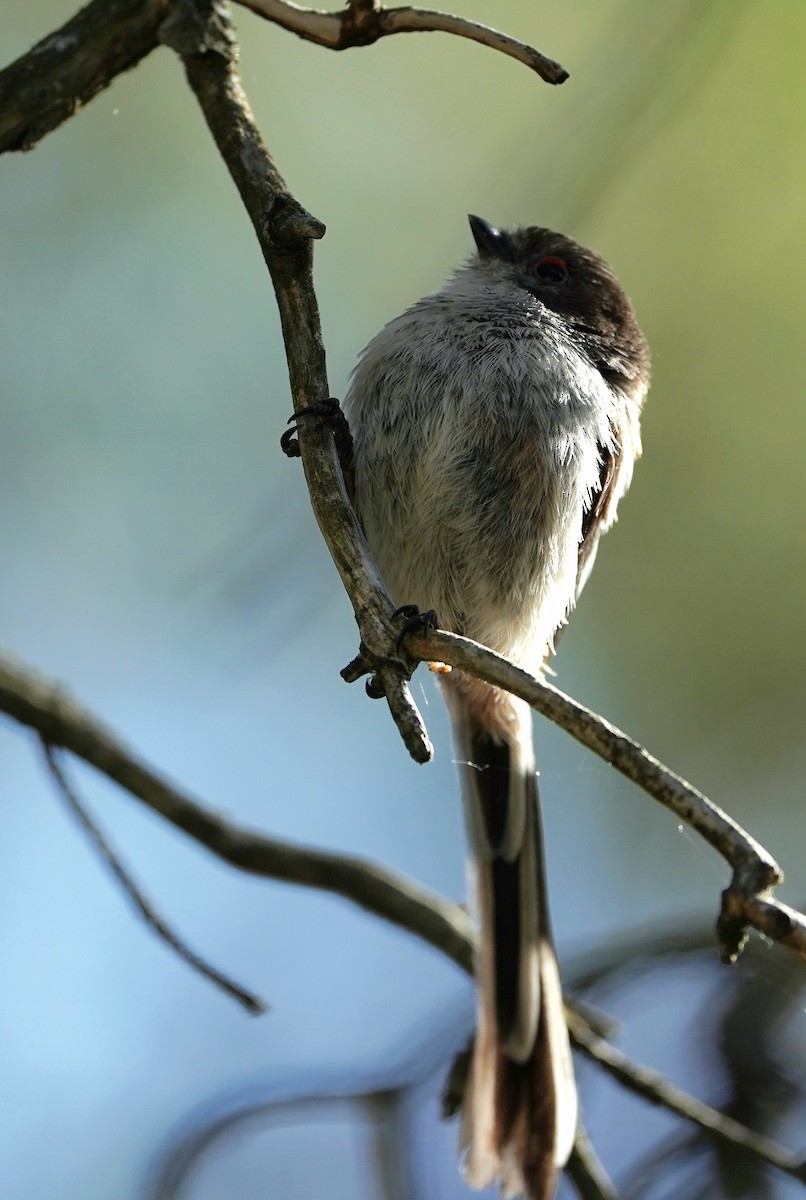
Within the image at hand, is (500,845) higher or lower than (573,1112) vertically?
higher

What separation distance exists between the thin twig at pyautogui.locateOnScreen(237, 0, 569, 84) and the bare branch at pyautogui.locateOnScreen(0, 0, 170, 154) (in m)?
0.28

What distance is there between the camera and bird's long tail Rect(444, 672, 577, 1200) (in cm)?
343

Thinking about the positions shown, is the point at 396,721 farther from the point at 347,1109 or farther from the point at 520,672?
the point at 347,1109

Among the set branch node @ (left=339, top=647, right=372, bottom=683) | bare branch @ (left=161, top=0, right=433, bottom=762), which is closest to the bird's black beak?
bare branch @ (left=161, top=0, right=433, bottom=762)

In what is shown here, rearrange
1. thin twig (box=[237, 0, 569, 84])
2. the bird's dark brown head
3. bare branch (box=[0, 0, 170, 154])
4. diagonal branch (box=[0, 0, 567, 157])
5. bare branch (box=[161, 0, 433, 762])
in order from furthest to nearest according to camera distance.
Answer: the bird's dark brown head, bare branch (box=[0, 0, 170, 154]), diagonal branch (box=[0, 0, 567, 157]), thin twig (box=[237, 0, 569, 84]), bare branch (box=[161, 0, 433, 762])

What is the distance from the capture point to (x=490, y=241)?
4699 mm

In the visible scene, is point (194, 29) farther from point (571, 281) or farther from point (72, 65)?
point (571, 281)

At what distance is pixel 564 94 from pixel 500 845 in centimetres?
309

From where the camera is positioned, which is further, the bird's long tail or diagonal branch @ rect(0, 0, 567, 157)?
the bird's long tail

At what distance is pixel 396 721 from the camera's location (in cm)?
204

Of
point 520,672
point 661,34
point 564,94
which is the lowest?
point 520,672

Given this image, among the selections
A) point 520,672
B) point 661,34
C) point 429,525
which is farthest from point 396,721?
point 661,34

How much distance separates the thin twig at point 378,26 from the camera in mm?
2619

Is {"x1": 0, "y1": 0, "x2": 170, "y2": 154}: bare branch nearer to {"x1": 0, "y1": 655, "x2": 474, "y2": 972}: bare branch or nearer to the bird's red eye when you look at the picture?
{"x1": 0, "y1": 655, "x2": 474, "y2": 972}: bare branch
